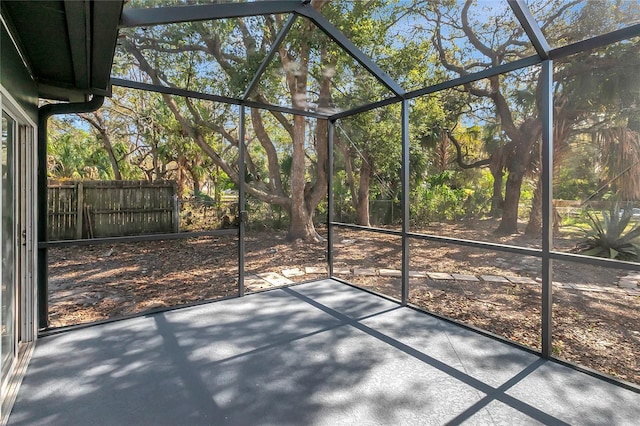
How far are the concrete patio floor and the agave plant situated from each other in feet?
12.7

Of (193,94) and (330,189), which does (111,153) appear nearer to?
(193,94)

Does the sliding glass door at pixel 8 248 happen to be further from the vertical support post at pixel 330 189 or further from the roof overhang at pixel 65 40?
the vertical support post at pixel 330 189

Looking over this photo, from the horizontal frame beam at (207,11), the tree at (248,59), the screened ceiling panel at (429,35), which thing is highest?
the screened ceiling panel at (429,35)

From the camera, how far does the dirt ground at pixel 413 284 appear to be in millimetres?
3439

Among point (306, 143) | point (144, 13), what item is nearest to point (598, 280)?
point (306, 143)

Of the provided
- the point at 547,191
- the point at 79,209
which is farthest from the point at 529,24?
Result: the point at 79,209

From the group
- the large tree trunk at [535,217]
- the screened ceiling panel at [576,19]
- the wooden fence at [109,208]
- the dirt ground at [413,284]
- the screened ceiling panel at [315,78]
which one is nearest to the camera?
the dirt ground at [413,284]

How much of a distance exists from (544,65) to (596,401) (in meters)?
2.22

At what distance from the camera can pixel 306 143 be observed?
6840 millimetres

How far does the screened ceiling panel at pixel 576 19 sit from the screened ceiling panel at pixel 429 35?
32 centimetres

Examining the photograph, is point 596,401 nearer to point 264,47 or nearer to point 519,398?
point 519,398

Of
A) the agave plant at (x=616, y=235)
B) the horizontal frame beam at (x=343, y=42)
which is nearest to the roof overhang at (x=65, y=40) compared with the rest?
the horizontal frame beam at (x=343, y=42)

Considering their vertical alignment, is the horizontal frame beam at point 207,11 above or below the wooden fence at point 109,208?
above

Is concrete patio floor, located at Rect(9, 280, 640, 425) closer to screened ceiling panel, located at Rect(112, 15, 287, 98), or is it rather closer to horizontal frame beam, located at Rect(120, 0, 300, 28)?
horizontal frame beam, located at Rect(120, 0, 300, 28)
